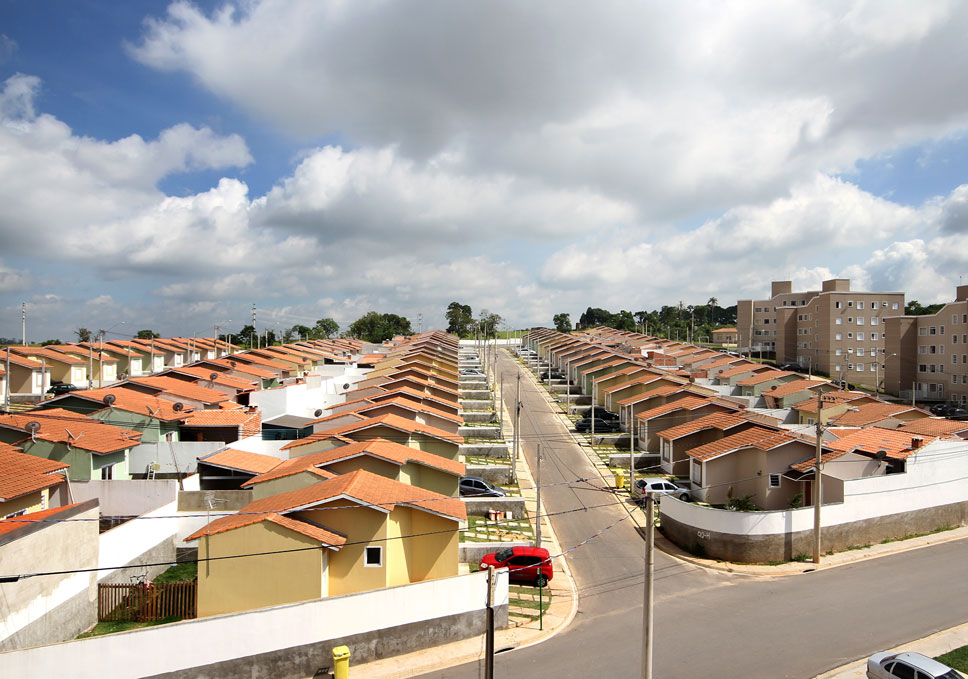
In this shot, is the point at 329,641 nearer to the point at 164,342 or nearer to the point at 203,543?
the point at 203,543

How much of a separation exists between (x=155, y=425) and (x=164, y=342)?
183 feet

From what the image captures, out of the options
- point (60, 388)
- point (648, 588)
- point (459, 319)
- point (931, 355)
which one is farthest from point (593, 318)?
point (648, 588)

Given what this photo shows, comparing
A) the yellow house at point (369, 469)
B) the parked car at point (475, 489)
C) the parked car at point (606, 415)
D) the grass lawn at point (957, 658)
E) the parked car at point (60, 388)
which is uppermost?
the yellow house at point (369, 469)

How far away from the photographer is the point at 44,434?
25.9m

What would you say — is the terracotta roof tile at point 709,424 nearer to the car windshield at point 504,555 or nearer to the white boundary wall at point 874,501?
the white boundary wall at point 874,501

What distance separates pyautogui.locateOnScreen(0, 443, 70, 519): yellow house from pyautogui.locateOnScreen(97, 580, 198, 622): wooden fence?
4.11 m

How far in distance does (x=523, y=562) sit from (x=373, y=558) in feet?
20.1

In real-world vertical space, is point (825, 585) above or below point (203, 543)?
below

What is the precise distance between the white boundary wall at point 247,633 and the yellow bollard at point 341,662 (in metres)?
0.73

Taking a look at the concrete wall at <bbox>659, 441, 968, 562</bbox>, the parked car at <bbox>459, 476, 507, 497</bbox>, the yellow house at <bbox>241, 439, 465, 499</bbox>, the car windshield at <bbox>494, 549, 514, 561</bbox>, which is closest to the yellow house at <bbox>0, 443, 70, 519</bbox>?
the yellow house at <bbox>241, 439, 465, 499</bbox>

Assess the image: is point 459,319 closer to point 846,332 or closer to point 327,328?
point 327,328

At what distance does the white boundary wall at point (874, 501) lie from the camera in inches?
950

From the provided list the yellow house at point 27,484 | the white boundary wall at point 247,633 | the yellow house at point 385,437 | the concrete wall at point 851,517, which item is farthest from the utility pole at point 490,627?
the yellow house at point 385,437

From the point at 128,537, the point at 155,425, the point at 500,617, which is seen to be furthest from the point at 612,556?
the point at 155,425
